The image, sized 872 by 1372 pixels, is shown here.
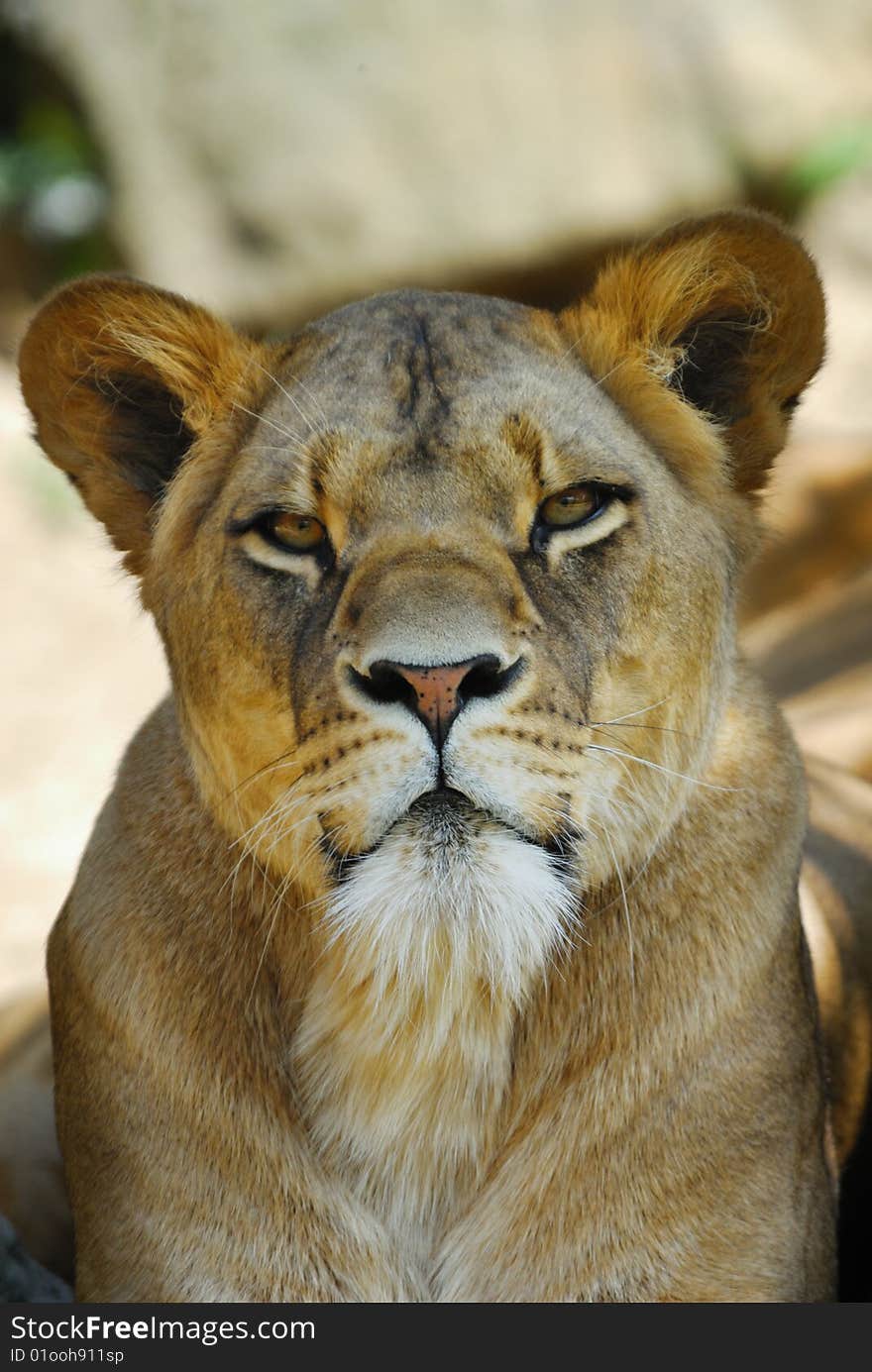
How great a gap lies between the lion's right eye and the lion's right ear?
33cm

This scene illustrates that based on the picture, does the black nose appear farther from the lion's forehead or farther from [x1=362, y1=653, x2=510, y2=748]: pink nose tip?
the lion's forehead

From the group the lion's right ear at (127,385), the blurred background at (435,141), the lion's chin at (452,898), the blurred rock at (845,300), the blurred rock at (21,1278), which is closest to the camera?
the lion's chin at (452,898)

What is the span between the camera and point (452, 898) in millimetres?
2311

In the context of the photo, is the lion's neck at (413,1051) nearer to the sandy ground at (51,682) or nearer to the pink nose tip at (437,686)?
the pink nose tip at (437,686)

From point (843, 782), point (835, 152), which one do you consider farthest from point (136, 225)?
point (843, 782)

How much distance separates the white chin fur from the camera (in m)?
2.27

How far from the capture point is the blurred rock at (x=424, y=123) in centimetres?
916

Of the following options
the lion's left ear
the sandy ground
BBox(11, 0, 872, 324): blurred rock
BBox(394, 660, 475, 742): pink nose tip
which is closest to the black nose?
BBox(394, 660, 475, 742): pink nose tip

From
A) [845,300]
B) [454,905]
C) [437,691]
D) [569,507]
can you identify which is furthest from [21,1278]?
[845,300]

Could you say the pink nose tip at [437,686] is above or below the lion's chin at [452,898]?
above

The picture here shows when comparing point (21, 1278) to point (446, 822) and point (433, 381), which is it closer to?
point (446, 822)

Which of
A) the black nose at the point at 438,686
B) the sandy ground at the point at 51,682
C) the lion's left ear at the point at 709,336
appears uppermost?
the lion's left ear at the point at 709,336

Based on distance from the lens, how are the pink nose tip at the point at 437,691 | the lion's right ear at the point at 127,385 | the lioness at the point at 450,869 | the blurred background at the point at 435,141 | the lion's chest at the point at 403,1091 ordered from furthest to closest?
the blurred background at the point at 435,141 < the lion's right ear at the point at 127,385 < the lion's chest at the point at 403,1091 < the lioness at the point at 450,869 < the pink nose tip at the point at 437,691

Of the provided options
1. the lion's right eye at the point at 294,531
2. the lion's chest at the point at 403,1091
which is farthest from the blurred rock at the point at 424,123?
the lion's chest at the point at 403,1091
